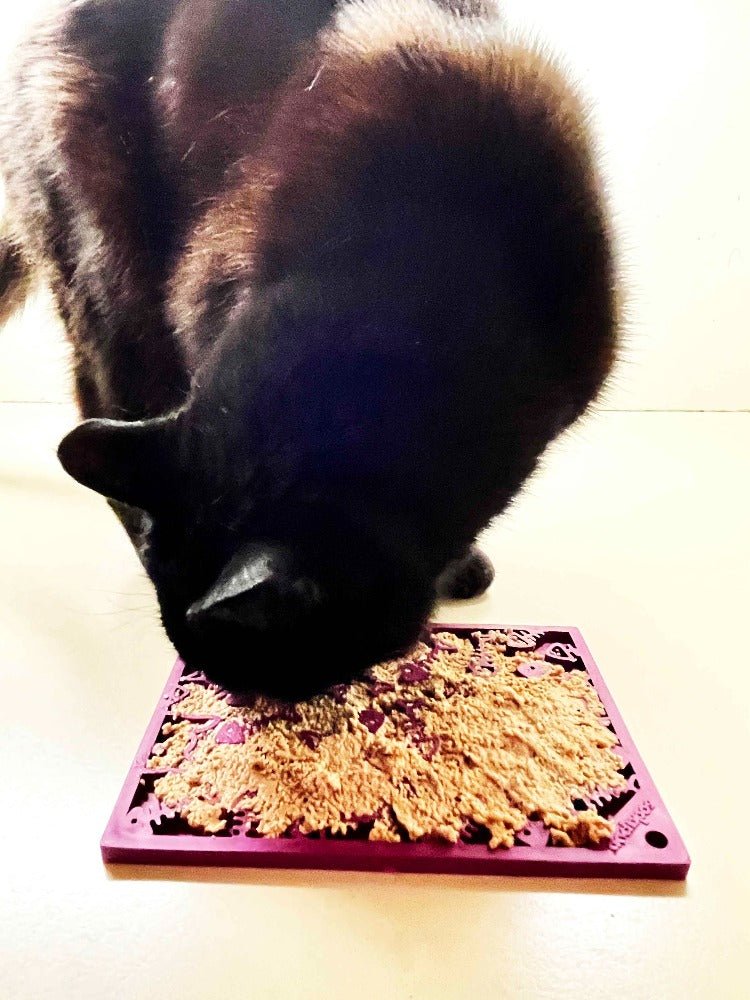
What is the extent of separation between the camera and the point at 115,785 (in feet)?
2.64

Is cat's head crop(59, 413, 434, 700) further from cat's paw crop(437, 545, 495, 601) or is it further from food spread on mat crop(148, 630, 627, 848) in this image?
cat's paw crop(437, 545, 495, 601)

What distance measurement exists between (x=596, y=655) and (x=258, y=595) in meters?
0.62

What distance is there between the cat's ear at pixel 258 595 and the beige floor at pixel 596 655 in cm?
29

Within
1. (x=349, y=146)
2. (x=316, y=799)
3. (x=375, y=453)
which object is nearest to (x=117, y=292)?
(x=349, y=146)

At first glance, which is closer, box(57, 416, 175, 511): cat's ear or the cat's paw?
box(57, 416, 175, 511): cat's ear

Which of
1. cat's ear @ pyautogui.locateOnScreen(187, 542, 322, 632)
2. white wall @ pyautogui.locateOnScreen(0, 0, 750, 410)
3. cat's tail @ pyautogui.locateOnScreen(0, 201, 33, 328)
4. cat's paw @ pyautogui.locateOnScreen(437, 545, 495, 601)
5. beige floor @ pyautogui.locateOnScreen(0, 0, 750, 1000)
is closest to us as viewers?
cat's ear @ pyautogui.locateOnScreen(187, 542, 322, 632)

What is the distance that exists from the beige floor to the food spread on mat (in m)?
0.05

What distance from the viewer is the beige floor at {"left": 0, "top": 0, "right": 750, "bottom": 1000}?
637mm

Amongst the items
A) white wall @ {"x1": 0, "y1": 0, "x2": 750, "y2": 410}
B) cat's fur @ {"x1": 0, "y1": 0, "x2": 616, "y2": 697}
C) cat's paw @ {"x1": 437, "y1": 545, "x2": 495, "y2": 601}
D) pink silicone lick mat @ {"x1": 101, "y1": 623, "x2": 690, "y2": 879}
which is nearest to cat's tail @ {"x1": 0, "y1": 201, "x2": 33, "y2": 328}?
white wall @ {"x1": 0, "y1": 0, "x2": 750, "y2": 410}

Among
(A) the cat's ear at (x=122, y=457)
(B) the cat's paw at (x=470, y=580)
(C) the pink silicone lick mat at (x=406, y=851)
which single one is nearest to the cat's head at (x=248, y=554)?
(A) the cat's ear at (x=122, y=457)

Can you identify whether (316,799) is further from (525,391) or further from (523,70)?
(523,70)

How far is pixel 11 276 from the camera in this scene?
145cm

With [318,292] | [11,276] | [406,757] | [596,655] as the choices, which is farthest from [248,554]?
[11,276]

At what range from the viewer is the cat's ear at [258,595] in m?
0.53
